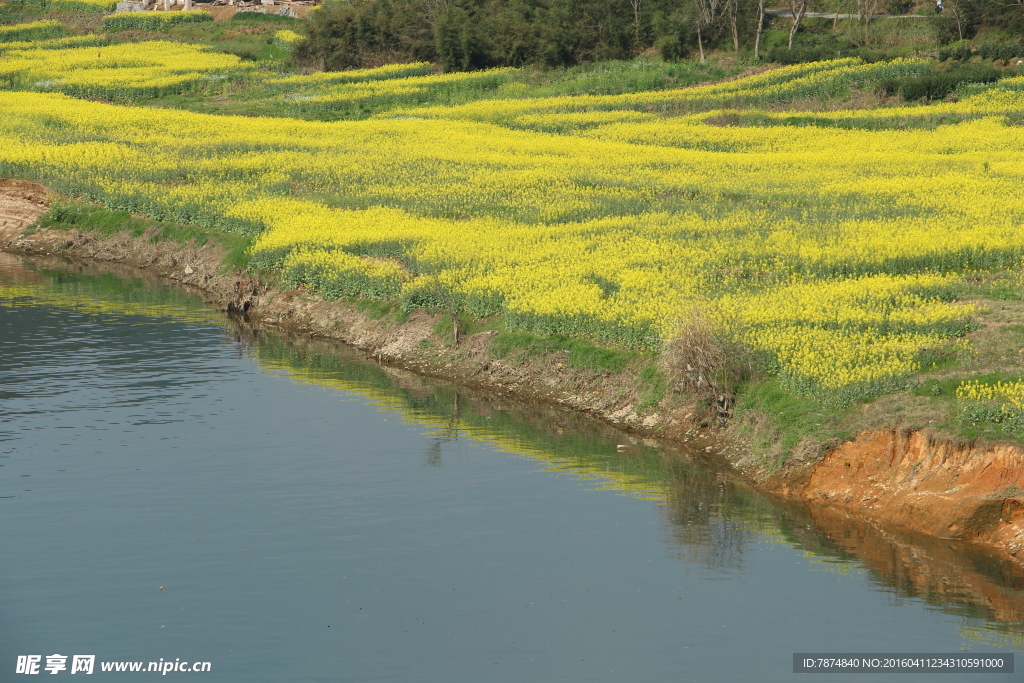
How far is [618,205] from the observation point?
3769 cm

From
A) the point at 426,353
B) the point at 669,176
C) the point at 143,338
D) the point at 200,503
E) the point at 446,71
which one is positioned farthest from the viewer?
the point at 446,71

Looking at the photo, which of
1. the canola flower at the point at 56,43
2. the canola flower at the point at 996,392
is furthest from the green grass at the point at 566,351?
the canola flower at the point at 56,43

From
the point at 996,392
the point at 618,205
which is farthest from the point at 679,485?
the point at 618,205

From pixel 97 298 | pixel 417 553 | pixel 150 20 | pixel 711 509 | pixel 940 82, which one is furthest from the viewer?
pixel 150 20

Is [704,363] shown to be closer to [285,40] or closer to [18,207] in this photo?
[18,207]

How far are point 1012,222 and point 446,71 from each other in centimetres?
5076

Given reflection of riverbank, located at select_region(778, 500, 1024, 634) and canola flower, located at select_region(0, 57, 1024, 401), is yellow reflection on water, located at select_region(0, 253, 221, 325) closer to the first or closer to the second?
canola flower, located at select_region(0, 57, 1024, 401)

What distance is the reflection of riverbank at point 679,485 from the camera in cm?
1603

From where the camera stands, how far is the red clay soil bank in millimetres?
17125

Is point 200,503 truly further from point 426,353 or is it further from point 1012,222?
point 1012,222

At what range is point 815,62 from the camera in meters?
65.4

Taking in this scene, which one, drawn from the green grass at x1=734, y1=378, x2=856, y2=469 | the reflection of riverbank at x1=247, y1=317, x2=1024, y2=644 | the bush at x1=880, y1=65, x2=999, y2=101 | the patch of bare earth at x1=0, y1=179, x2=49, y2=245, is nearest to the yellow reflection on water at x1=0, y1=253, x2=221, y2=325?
the patch of bare earth at x1=0, y1=179, x2=49, y2=245

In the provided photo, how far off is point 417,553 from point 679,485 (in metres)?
5.41

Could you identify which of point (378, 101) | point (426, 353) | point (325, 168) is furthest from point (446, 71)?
point (426, 353)
